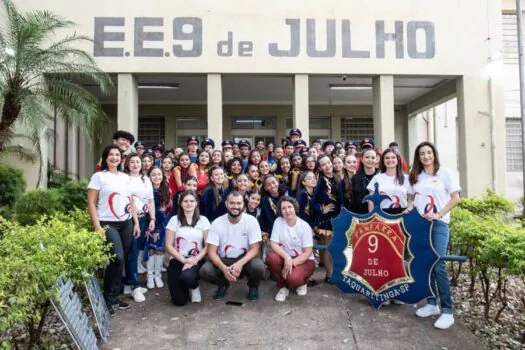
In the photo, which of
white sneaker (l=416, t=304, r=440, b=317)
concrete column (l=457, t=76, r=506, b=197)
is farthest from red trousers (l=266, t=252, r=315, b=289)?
concrete column (l=457, t=76, r=506, b=197)

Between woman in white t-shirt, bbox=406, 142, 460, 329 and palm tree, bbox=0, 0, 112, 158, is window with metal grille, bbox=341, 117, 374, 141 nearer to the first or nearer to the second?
palm tree, bbox=0, 0, 112, 158

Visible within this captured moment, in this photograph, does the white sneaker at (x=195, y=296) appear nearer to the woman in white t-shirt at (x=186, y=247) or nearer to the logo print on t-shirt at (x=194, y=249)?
the woman in white t-shirt at (x=186, y=247)

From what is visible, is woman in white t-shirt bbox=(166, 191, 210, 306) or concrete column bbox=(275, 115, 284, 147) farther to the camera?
concrete column bbox=(275, 115, 284, 147)

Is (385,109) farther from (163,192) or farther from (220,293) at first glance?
(220,293)

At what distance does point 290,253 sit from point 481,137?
8143 millimetres

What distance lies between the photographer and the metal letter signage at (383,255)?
364 cm

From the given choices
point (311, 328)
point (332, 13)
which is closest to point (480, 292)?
point (311, 328)

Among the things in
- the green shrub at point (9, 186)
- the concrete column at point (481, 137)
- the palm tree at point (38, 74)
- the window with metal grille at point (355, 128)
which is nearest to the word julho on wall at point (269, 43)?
the palm tree at point (38, 74)

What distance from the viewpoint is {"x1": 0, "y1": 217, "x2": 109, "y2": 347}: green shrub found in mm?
2322

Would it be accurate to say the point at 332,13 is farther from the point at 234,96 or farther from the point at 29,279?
the point at 29,279

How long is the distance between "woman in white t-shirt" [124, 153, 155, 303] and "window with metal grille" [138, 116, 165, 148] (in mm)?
11194

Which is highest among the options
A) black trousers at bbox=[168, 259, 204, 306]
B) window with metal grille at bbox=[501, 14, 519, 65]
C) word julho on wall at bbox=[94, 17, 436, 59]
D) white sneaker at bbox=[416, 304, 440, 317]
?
window with metal grille at bbox=[501, 14, 519, 65]

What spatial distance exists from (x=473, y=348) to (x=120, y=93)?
9.03 m

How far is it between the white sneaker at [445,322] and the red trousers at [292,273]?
4.40ft
